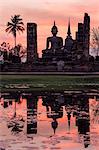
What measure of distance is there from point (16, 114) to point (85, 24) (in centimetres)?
7238

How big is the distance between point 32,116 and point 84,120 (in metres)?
1.98

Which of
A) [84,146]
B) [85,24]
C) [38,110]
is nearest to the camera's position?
[84,146]

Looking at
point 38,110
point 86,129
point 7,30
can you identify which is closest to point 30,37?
point 7,30

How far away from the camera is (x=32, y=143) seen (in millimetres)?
11547

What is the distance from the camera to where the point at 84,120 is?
16.2m

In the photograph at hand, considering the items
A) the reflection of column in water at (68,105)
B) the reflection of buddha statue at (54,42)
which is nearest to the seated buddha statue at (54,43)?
the reflection of buddha statue at (54,42)

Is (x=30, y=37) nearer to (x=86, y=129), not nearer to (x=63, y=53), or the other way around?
(x=63, y=53)

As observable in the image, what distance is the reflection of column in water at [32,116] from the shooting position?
14.0m

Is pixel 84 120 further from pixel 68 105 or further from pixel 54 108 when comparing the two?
pixel 68 105

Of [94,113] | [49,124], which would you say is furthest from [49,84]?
[49,124]

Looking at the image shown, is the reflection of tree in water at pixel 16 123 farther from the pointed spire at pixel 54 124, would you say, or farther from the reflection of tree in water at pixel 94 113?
the reflection of tree in water at pixel 94 113

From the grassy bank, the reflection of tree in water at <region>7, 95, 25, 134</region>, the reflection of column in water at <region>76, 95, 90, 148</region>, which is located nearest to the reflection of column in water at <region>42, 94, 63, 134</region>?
the reflection of column in water at <region>76, 95, 90, 148</region>

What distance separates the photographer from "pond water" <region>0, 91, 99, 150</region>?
37.8 feet

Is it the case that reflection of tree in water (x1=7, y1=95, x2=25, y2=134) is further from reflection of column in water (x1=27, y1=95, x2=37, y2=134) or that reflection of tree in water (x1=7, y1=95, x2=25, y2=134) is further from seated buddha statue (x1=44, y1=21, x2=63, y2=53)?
seated buddha statue (x1=44, y1=21, x2=63, y2=53)
